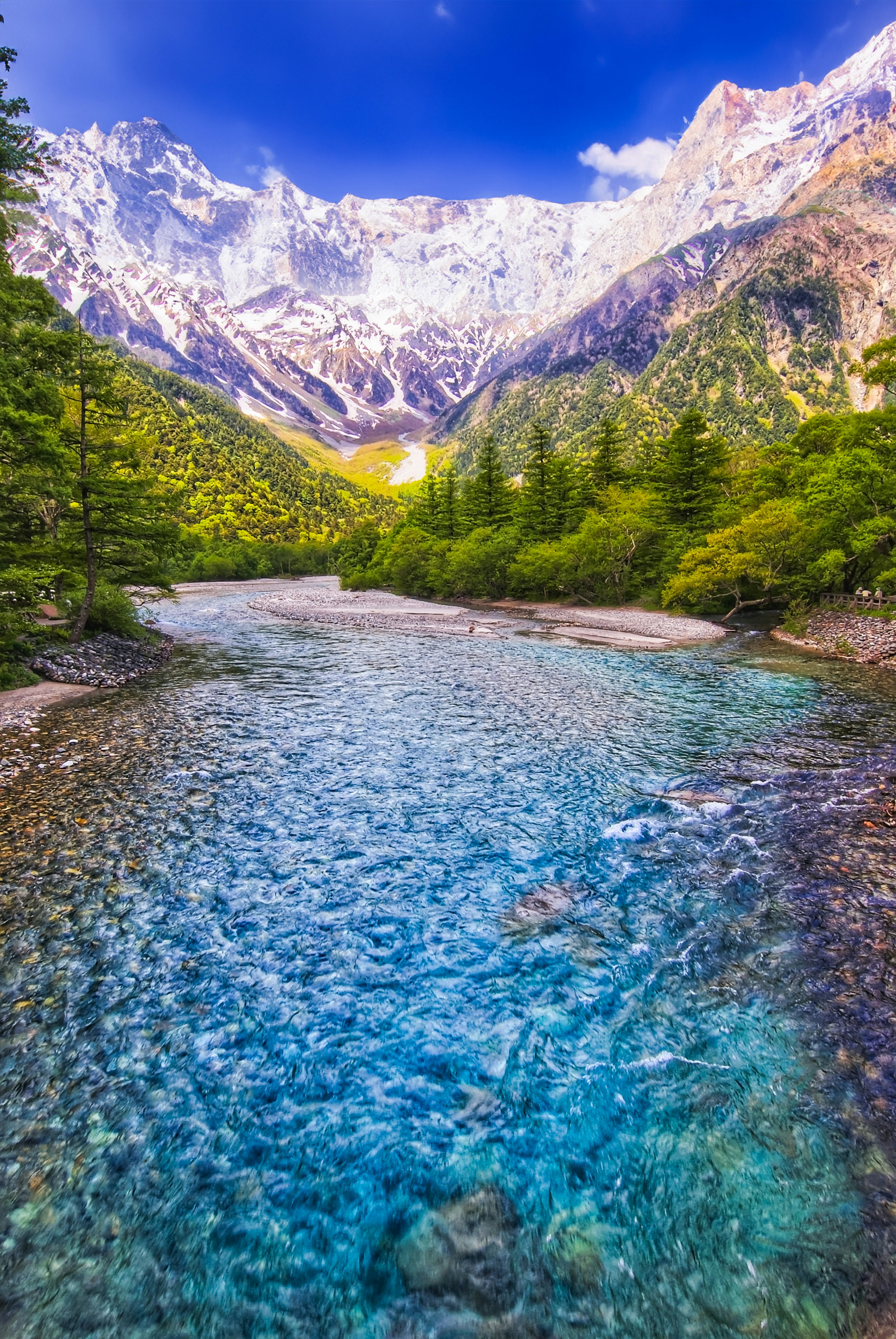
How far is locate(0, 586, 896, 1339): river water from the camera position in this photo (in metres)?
4.50

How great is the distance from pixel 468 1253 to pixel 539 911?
15.8ft

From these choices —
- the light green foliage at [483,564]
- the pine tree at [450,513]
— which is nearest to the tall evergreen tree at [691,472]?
the light green foliage at [483,564]

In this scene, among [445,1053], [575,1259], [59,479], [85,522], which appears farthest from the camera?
[85,522]

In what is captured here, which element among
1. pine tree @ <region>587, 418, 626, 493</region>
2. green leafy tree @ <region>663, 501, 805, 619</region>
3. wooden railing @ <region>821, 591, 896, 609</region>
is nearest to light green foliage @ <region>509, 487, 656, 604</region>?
green leafy tree @ <region>663, 501, 805, 619</region>

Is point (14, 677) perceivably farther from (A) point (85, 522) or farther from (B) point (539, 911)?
(B) point (539, 911)

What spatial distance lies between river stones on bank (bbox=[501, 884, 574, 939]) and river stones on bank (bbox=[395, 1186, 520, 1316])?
3.72 meters

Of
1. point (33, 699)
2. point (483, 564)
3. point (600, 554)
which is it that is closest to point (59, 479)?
point (33, 699)

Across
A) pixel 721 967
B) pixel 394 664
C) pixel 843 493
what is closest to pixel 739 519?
pixel 843 493

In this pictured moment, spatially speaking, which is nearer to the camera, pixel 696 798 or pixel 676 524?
pixel 696 798

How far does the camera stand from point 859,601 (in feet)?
114

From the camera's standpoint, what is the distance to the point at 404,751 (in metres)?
16.5

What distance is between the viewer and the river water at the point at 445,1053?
4.50 metres

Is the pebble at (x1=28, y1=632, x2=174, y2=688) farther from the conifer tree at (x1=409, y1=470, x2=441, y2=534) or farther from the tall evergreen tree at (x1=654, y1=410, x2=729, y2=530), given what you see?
the conifer tree at (x1=409, y1=470, x2=441, y2=534)

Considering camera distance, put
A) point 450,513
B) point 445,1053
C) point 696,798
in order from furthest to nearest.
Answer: point 450,513
point 696,798
point 445,1053
